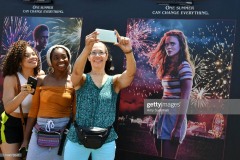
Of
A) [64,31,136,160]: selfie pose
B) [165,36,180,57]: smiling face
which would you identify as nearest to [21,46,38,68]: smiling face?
[64,31,136,160]: selfie pose

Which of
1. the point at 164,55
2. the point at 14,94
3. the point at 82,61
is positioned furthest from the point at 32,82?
the point at 164,55

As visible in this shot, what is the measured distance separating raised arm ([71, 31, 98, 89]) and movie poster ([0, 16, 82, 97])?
3.62ft

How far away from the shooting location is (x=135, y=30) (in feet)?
12.1

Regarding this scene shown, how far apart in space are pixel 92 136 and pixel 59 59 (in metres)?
0.82

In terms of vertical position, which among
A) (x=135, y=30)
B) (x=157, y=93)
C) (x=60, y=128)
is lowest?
(x=60, y=128)

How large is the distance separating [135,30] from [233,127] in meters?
1.23

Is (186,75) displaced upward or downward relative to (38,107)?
upward

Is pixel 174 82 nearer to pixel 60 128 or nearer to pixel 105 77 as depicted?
pixel 105 77

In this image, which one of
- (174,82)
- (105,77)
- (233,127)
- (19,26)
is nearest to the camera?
(105,77)

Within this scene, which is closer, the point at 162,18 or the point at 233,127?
the point at 233,127

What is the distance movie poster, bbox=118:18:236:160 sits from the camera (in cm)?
332

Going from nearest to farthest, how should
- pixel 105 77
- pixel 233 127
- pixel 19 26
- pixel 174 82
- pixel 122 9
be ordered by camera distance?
1. pixel 105 77
2. pixel 233 127
3. pixel 174 82
4. pixel 122 9
5. pixel 19 26

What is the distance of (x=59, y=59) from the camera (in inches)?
131

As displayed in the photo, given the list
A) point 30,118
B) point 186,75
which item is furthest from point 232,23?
point 30,118
